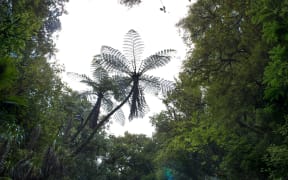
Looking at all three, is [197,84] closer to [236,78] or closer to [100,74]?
[236,78]

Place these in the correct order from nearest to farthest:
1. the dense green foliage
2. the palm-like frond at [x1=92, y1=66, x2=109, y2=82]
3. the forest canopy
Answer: the forest canopy
the dense green foliage
the palm-like frond at [x1=92, y1=66, x2=109, y2=82]

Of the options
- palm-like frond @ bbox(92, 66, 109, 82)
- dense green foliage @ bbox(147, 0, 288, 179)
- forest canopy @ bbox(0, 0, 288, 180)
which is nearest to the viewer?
forest canopy @ bbox(0, 0, 288, 180)

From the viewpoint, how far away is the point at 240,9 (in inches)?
373

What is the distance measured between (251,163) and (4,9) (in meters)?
8.27

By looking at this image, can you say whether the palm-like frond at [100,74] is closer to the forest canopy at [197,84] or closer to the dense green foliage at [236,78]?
the forest canopy at [197,84]

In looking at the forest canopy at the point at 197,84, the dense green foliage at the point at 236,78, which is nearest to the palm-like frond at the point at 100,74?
the forest canopy at the point at 197,84

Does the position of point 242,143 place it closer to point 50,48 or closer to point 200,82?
point 200,82

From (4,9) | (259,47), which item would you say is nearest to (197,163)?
(259,47)

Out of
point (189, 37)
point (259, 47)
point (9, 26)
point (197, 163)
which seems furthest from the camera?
point (197, 163)

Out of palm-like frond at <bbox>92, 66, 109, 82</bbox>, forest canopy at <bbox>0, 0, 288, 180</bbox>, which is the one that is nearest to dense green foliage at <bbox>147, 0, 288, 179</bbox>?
forest canopy at <bbox>0, 0, 288, 180</bbox>

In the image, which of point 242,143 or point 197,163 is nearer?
point 242,143

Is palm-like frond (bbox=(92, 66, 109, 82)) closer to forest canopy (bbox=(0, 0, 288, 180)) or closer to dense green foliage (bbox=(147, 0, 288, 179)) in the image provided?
forest canopy (bbox=(0, 0, 288, 180))

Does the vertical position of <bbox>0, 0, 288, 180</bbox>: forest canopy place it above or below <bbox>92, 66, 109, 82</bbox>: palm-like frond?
below

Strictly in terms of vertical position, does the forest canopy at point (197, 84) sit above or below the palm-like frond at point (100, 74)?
below
